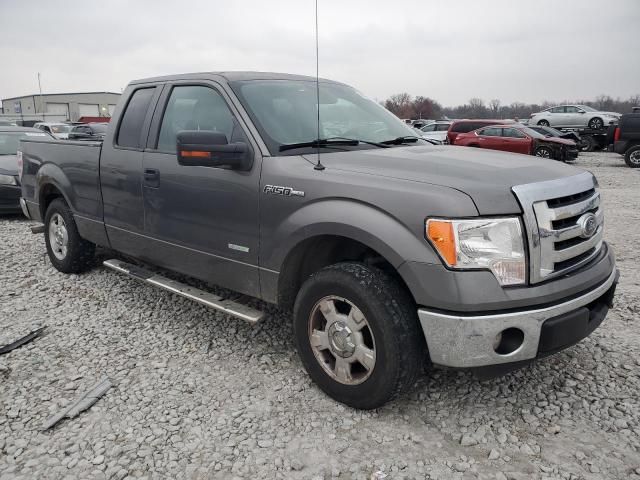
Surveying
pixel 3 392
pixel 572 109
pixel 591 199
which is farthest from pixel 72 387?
pixel 572 109

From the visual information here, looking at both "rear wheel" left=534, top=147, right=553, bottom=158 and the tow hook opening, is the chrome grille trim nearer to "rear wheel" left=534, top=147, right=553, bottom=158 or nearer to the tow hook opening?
the tow hook opening

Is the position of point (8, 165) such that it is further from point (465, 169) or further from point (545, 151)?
point (545, 151)

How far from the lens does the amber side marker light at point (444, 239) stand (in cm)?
243

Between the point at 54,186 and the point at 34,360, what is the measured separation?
7.71 ft

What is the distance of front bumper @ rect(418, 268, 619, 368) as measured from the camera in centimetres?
244

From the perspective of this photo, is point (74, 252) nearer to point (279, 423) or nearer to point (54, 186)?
point (54, 186)

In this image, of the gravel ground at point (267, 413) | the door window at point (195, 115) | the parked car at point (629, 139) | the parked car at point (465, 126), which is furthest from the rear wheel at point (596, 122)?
the door window at point (195, 115)

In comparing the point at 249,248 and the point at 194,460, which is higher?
the point at 249,248

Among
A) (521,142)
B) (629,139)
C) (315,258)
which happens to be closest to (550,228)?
(315,258)

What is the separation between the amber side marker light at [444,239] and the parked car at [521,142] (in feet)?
52.8

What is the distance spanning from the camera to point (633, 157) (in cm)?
1730

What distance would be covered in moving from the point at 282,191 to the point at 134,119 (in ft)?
6.41

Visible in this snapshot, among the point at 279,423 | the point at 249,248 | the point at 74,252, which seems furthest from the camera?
the point at 74,252

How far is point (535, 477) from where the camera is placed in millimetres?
2377
